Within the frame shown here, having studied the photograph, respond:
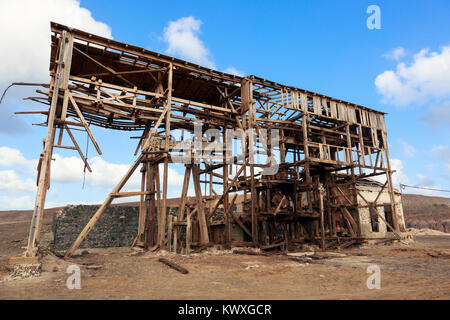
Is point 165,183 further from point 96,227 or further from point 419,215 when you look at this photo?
point 419,215

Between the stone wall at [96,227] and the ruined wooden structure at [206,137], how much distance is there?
286 centimetres

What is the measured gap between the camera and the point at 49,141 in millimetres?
10984

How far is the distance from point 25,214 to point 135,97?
132 feet

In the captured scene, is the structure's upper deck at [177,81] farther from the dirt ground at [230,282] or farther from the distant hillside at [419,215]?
the distant hillside at [419,215]

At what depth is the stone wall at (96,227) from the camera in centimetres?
1659

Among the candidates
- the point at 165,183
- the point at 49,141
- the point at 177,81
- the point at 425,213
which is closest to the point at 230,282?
the point at 165,183

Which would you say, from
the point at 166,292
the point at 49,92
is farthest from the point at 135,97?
the point at 166,292

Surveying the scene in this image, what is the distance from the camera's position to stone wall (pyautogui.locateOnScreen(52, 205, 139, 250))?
16.6 metres

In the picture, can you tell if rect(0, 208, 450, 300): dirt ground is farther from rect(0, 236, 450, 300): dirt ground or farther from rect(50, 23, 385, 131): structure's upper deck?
rect(50, 23, 385, 131): structure's upper deck

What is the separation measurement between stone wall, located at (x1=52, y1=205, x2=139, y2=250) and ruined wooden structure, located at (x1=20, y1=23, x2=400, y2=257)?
9.39 feet
